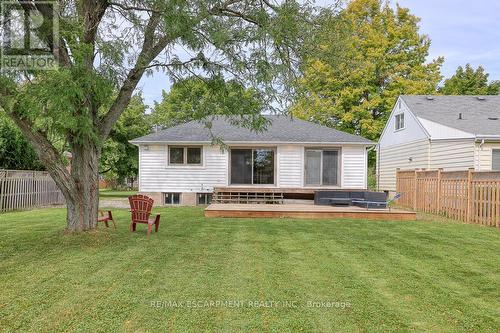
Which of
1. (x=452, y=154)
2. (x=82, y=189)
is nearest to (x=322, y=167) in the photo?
(x=452, y=154)

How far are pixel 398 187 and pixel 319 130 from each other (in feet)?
14.5

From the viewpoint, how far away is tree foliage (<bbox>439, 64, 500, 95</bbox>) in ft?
113

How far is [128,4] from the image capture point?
8.25 m

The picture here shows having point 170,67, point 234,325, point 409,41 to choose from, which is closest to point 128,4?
point 170,67

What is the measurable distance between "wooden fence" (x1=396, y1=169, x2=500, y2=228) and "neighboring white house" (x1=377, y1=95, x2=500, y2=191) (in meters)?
2.22

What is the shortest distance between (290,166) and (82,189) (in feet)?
35.0

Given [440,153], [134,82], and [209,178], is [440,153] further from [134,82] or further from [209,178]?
[134,82]

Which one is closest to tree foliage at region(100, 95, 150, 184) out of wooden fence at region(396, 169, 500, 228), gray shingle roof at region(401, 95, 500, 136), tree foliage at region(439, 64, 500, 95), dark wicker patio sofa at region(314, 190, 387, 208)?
dark wicker patio sofa at region(314, 190, 387, 208)

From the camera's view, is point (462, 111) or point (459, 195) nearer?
point (459, 195)

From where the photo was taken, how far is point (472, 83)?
34.7m

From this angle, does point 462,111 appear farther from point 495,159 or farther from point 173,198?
point 173,198

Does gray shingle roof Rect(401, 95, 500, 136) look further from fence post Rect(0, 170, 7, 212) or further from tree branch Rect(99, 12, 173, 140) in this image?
fence post Rect(0, 170, 7, 212)

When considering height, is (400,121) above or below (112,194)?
above

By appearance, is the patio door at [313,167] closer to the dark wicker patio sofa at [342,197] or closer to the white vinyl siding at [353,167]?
the white vinyl siding at [353,167]
